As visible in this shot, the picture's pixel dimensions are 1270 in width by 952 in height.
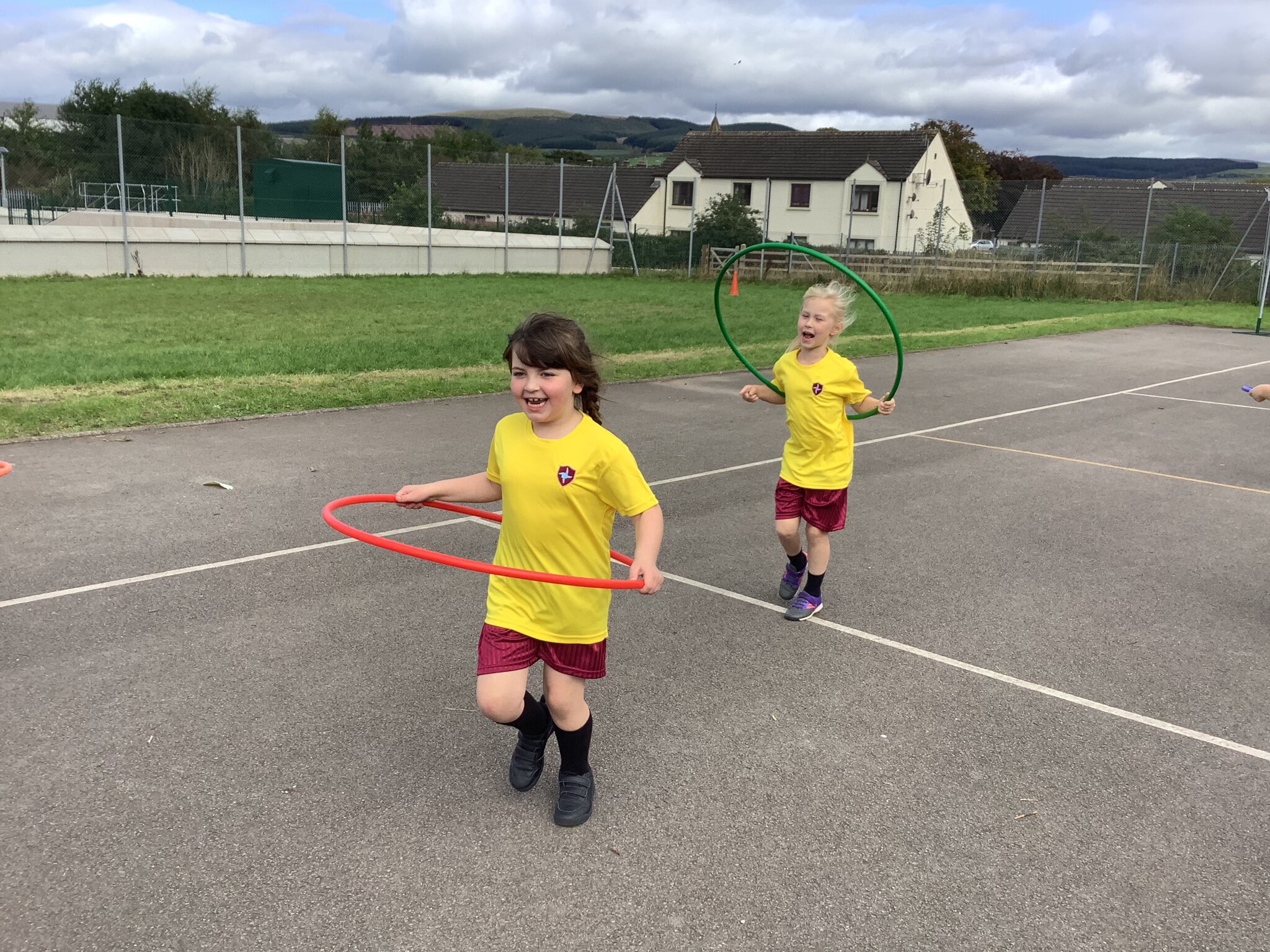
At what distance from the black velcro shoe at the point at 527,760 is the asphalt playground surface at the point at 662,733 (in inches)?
2.5

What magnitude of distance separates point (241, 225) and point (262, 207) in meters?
1.47

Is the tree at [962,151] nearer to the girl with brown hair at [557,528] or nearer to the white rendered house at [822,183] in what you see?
the white rendered house at [822,183]

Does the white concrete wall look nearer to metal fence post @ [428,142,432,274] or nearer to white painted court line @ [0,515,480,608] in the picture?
metal fence post @ [428,142,432,274]

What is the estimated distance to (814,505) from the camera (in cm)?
551

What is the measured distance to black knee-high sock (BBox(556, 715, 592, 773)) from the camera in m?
3.52

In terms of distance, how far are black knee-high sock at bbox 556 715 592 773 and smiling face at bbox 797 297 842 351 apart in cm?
262

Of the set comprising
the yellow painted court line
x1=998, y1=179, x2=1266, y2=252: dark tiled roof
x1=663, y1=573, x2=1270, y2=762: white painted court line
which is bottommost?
x1=663, y1=573, x2=1270, y2=762: white painted court line


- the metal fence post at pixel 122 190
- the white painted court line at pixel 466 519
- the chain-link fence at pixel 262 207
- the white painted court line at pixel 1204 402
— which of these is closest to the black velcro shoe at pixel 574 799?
the white painted court line at pixel 466 519

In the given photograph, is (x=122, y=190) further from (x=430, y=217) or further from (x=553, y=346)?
(x=553, y=346)

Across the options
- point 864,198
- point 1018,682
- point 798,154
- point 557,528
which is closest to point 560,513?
point 557,528

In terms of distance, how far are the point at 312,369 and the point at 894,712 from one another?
32.5 ft

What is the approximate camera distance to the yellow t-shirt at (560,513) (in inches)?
131

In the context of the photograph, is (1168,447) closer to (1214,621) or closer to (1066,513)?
(1066,513)

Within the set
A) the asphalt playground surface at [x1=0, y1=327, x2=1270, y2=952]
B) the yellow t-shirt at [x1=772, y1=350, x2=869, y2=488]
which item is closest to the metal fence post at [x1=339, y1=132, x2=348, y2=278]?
the asphalt playground surface at [x1=0, y1=327, x2=1270, y2=952]
